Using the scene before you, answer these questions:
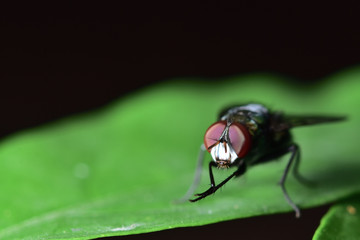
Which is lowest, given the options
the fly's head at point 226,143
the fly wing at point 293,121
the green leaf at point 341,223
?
the green leaf at point 341,223

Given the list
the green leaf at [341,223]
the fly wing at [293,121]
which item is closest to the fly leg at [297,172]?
the fly wing at [293,121]

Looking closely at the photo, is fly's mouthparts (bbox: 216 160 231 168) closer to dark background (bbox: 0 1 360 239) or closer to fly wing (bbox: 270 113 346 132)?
fly wing (bbox: 270 113 346 132)

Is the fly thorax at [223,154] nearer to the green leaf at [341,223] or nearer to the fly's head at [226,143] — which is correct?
the fly's head at [226,143]

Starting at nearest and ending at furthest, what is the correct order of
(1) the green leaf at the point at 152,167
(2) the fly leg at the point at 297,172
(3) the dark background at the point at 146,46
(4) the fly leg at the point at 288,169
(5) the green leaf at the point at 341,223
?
(5) the green leaf at the point at 341,223 < (1) the green leaf at the point at 152,167 < (4) the fly leg at the point at 288,169 < (2) the fly leg at the point at 297,172 < (3) the dark background at the point at 146,46

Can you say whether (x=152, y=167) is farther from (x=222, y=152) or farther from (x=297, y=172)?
(x=297, y=172)

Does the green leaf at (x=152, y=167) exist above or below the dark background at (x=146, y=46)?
below

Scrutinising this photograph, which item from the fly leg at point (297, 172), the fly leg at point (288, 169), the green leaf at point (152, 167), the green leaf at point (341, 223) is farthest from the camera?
the fly leg at point (297, 172)


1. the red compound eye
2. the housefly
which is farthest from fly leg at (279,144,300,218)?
the red compound eye
